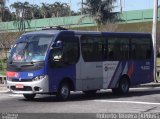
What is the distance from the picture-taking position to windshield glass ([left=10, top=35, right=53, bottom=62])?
65.9 ft

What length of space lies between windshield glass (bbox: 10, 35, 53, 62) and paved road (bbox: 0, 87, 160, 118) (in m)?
1.63

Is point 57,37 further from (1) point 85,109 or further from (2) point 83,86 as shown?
(1) point 85,109

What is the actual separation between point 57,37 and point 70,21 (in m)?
56.5

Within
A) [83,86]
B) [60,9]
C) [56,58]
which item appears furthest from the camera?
[60,9]

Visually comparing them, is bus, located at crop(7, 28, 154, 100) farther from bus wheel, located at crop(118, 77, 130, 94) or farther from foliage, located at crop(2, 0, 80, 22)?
foliage, located at crop(2, 0, 80, 22)

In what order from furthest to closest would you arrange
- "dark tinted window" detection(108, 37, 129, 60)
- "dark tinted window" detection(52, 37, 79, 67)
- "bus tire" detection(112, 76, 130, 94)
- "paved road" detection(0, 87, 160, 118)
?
"bus tire" detection(112, 76, 130, 94), "dark tinted window" detection(108, 37, 129, 60), "dark tinted window" detection(52, 37, 79, 67), "paved road" detection(0, 87, 160, 118)

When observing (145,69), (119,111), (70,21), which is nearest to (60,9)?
(70,21)

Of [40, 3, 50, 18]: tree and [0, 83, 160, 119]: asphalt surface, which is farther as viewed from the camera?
[40, 3, 50, 18]: tree

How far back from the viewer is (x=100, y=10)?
6712 cm

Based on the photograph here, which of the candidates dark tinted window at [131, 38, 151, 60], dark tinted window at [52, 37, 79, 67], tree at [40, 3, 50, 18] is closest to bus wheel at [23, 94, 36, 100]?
dark tinted window at [52, 37, 79, 67]

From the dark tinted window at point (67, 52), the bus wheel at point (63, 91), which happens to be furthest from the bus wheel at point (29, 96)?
the dark tinted window at point (67, 52)

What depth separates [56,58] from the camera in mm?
20234

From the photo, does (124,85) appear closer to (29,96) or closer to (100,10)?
(29,96)

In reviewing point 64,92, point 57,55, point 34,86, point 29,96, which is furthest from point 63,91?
point 29,96
